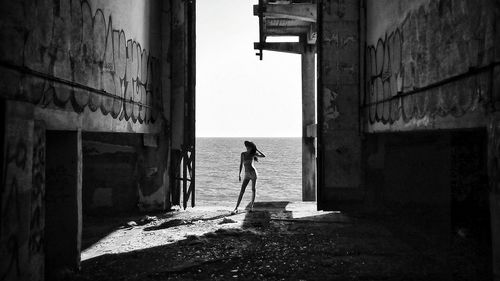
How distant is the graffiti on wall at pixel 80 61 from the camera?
12.9ft

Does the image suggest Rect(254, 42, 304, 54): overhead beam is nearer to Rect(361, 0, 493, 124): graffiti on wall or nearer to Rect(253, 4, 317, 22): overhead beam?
Rect(253, 4, 317, 22): overhead beam

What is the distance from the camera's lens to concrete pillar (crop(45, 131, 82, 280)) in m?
4.70

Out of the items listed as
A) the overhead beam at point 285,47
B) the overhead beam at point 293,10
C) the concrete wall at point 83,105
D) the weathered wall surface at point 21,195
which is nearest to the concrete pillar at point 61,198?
the concrete wall at point 83,105

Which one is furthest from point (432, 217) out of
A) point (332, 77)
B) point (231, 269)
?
point (231, 269)

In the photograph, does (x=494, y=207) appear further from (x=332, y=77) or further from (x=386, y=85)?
(x=332, y=77)

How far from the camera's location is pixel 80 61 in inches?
201

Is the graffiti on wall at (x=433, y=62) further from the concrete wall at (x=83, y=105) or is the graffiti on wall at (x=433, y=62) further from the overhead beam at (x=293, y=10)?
the overhead beam at (x=293, y=10)

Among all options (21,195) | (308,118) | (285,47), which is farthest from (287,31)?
(21,195)

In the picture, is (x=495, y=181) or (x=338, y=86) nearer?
(x=495, y=181)

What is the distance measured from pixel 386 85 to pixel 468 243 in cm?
318

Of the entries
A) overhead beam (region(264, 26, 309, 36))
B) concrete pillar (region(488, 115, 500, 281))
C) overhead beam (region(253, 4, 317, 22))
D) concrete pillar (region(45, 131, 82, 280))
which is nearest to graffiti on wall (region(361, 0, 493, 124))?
concrete pillar (region(488, 115, 500, 281))

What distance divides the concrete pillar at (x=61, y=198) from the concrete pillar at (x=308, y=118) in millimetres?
12171

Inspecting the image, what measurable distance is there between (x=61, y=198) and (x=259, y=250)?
283 cm

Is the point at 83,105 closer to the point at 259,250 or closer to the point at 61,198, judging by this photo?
the point at 61,198
